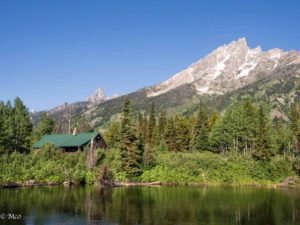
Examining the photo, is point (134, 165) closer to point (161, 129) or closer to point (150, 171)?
point (150, 171)

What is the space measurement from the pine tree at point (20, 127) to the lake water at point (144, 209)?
151 feet

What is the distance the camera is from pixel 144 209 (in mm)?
36219

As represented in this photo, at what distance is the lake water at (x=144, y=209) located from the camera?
30094 millimetres

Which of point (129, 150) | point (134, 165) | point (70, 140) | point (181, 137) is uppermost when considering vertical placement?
point (181, 137)

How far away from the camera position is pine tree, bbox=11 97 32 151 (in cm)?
8944

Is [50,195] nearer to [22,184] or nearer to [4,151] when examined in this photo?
[22,184]

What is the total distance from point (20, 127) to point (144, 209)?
6488 centimetres

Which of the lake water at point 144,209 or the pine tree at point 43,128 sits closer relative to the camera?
the lake water at point 144,209

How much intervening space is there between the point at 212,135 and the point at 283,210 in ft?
196

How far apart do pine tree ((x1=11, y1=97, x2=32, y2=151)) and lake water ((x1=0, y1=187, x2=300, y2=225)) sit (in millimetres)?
46151

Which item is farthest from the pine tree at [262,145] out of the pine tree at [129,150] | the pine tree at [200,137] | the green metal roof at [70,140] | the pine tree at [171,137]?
the green metal roof at [70,140]

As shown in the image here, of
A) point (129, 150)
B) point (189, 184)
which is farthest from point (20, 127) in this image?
point (189, 184)

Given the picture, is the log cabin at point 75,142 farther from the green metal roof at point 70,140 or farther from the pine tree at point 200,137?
the pine tree at point 200,137

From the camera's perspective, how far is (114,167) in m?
66.5
